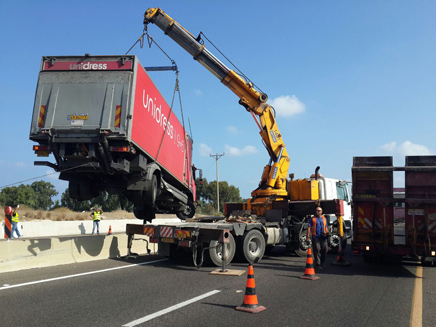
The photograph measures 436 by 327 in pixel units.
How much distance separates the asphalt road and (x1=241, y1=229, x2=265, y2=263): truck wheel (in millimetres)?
674

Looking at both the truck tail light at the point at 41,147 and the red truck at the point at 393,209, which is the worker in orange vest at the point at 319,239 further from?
the truck tail light at the point at 41,147

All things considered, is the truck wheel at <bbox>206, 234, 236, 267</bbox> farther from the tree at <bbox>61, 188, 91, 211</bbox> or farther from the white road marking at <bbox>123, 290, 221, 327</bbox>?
the tree at <bbox>61, 188, 91, 211</bbox>

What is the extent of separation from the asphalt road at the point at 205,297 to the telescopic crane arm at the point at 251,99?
4.94m

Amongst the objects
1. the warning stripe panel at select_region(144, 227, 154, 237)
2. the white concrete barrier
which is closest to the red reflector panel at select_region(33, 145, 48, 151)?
the white concrete barrier

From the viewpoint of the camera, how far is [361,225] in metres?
9.88

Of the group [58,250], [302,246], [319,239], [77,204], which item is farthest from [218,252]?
[77,204]

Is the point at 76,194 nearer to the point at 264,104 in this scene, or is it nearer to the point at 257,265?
the point at 257,265

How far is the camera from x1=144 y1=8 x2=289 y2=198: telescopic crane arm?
14.1 m

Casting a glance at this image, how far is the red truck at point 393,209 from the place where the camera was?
9.04 m

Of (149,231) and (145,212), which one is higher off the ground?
(145,212)

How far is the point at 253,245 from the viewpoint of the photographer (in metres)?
11.1

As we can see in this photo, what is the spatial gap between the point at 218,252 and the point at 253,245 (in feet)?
4.38

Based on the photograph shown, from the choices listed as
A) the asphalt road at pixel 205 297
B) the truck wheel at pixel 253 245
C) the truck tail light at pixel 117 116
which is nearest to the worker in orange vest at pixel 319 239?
the asphalt road at pixel 205 297

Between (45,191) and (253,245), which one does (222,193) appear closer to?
(45,191)
